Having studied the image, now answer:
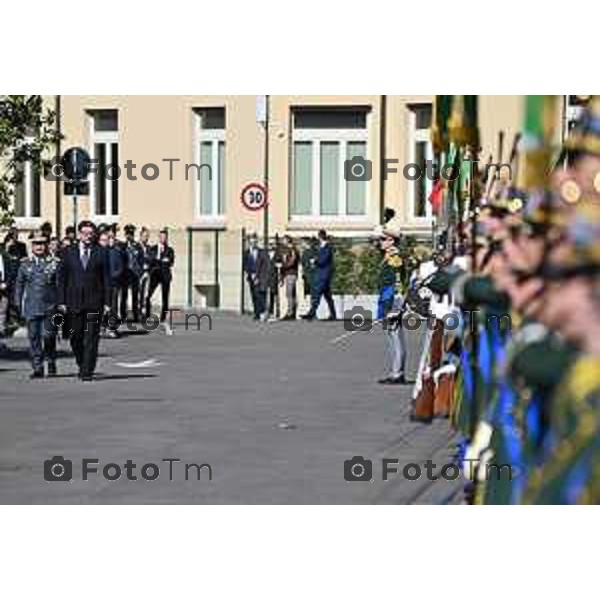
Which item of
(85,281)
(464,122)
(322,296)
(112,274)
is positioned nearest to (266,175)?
(322,296)

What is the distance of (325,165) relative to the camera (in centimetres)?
830

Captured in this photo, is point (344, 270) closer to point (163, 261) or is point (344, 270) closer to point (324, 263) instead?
point (324, 263)

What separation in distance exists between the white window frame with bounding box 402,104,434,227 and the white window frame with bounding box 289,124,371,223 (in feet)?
0.83

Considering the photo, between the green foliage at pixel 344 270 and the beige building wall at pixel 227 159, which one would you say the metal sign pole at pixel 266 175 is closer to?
the beige building wall at pixel 227 159

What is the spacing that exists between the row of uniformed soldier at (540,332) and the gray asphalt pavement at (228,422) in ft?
2.22

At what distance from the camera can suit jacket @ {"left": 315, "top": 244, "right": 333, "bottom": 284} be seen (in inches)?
337

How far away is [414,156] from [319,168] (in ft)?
3.21

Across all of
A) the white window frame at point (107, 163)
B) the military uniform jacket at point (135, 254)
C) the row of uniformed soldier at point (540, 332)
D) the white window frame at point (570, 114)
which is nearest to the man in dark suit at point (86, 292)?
the military uniform jacket at point (135, 254)

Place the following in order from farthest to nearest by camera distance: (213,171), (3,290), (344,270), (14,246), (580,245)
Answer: (3,290)
(14,246)
(344,270)
(213,171)
(580,245)

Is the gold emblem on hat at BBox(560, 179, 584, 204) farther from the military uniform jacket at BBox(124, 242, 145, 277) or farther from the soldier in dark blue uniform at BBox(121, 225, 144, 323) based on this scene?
the military uniform jacket at BBox(124, 242, 145, 277)

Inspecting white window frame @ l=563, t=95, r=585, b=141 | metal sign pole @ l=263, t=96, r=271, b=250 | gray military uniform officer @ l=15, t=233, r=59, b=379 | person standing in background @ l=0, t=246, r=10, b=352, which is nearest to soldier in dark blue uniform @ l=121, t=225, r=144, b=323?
metal sign pole @ l=263, t=96, r=271, b=250
